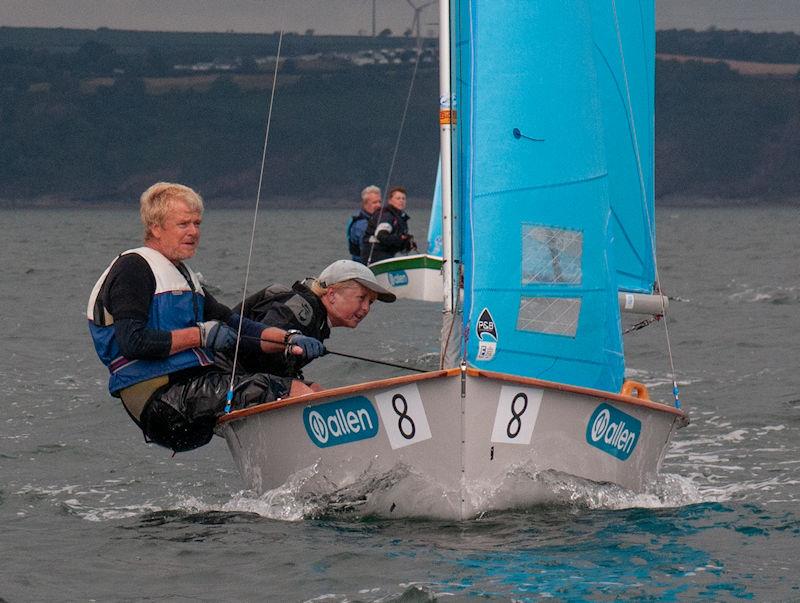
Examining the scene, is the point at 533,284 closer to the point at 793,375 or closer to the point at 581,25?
the point at 581,25

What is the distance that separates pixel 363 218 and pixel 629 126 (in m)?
8.45

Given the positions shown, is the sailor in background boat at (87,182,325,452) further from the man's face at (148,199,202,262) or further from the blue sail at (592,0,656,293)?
the blue sail at (592,0,656,293)

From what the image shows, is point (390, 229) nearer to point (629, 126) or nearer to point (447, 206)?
point (629, 126)

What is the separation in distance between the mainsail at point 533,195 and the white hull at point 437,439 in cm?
41

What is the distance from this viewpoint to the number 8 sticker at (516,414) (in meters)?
5.74

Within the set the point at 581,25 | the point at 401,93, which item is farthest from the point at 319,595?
the point at 401,93

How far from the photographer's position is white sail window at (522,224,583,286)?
20.9ft

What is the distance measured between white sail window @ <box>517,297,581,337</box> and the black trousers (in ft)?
A: 3.46

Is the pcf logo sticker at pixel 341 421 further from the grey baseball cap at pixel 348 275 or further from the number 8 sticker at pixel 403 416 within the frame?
the grey baseball cap at pixel 348 275

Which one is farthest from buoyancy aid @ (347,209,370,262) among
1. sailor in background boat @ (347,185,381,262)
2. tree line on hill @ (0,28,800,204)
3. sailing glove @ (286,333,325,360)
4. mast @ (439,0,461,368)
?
tree line on hill @ (0,28,800,204)

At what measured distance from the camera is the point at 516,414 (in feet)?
19.0

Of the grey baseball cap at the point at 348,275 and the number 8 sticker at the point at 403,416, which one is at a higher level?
the grey baseball cap at the point at 348,275

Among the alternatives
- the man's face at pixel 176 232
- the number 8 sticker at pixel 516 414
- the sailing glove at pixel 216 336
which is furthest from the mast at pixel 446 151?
the man's face at pixel 176 232

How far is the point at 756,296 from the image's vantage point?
21.9 meters
